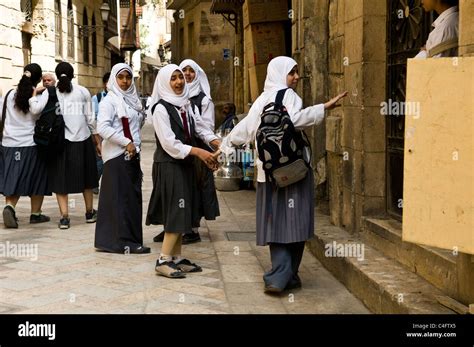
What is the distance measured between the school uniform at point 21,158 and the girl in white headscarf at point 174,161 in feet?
9.37

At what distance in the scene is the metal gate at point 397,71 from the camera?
5.88 m

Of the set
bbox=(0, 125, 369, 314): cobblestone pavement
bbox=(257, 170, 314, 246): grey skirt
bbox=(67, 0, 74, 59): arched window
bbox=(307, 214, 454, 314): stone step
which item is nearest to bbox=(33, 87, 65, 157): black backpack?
bbox=(0, 125, 369, 314): cobblestone pavement

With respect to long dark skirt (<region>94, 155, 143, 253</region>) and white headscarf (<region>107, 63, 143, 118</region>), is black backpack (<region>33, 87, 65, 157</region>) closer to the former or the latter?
white headscarf (<region>107, 63, 143, 118</region>)

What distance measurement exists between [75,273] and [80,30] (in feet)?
67.9

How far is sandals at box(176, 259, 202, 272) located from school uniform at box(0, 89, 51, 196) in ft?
9.50

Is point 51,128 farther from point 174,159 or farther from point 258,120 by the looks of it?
point 258,120

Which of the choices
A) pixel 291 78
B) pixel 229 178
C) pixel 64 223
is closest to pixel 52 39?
pixel 229 178

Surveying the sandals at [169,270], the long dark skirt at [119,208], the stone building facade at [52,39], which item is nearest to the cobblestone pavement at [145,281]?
the sandals at [169,270]

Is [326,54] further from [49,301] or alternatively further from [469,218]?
[469,218]

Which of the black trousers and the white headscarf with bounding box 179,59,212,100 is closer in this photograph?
the black trousers

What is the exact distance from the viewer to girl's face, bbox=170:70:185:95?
6227 mm

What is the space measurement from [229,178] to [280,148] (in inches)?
262

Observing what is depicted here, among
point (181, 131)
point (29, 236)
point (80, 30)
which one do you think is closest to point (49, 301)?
point (181, 131)

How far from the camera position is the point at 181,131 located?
629 cm
